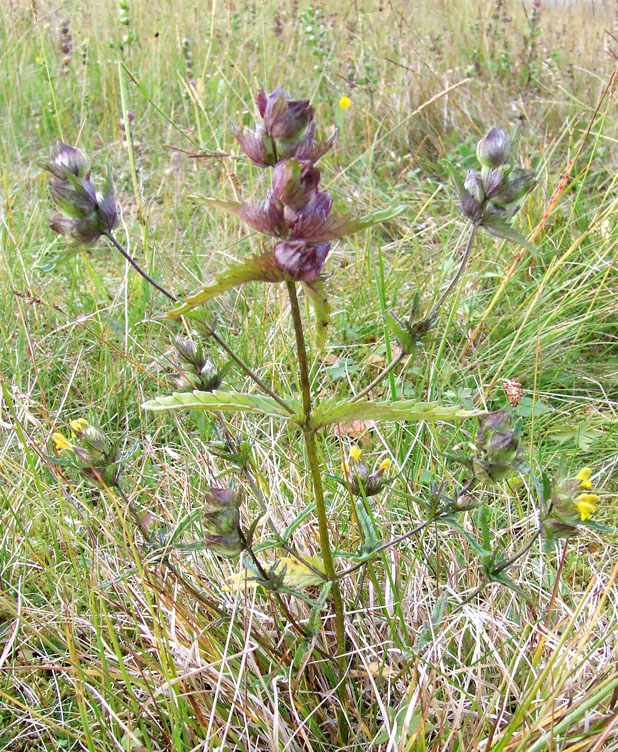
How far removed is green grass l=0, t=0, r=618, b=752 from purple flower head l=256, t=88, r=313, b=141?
145mm

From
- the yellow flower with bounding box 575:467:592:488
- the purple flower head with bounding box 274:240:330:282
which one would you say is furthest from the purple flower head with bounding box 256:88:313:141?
the yellow flower with bounding box 575:467:592:488

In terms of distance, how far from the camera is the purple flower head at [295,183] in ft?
2.59

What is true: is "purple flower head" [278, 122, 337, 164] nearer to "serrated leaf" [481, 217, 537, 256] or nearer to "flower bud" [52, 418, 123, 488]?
"serrated leaf" [481, 217, 537, 256]

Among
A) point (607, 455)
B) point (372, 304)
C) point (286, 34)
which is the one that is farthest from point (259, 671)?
point (286, 34)

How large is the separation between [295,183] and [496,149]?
0.41m

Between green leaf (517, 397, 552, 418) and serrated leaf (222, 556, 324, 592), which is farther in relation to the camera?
green leaf (517, 397, 552, 418)

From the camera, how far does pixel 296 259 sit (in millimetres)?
809

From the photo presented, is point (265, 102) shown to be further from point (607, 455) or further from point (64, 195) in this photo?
point (607, 455)

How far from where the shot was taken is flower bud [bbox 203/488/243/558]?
1.05 m

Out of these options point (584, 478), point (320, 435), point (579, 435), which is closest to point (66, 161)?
point (584, 478)

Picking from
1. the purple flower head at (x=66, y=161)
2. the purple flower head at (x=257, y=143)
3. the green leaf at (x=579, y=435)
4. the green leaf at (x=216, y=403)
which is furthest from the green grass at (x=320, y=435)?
the purple flower head at (x=66, y=161)

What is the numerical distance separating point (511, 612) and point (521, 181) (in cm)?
81

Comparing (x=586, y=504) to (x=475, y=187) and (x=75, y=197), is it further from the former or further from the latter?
(x=75, y=197)

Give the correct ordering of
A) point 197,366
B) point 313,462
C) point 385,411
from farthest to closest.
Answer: point 197,366
point 313,462
point 385,411
